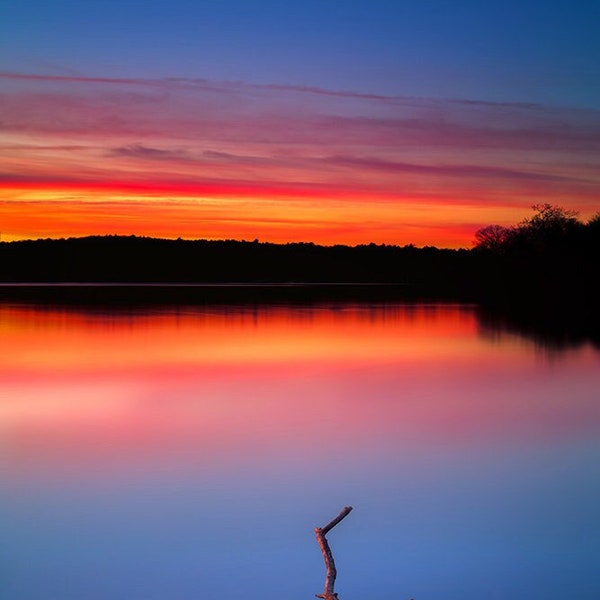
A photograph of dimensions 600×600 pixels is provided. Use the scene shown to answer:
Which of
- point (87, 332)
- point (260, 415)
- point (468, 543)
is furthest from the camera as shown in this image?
point (87, 332)

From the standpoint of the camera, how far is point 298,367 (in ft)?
87.1

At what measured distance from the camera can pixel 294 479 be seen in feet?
39.5

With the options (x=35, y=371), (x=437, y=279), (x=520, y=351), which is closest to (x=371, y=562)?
(x=35, y=371)

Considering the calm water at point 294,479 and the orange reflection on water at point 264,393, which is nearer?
the calm water at point 294,479

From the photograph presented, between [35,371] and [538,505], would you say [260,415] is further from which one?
[35,371]

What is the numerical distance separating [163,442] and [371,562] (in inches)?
255

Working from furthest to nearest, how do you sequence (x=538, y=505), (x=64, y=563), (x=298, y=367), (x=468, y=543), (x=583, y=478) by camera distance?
(x=298, y=367) < (x=583, y=478) < (x=538, y=505) < (x=468, y=543) < (x=64, y=563)

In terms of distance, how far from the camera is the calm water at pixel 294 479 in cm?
849

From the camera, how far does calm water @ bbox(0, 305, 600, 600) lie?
849cm

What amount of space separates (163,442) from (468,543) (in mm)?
6666

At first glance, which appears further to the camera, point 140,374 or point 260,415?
point 140,374

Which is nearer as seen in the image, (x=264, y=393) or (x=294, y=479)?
(x=294, y=479)

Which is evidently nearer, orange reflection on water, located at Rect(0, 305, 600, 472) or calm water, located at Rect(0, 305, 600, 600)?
calm water, located at Rect(0, 305, 600, 600)

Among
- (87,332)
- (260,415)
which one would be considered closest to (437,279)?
(87,332)
